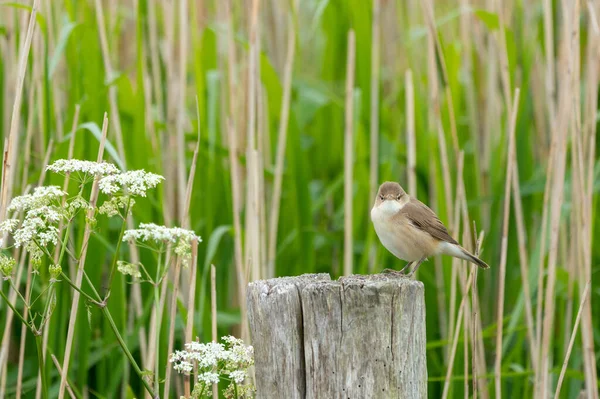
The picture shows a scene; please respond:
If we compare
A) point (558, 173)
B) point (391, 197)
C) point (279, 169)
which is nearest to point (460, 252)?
point (391, 197)

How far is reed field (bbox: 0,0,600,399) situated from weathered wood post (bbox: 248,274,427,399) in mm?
704

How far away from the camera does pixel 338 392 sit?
6.68ft

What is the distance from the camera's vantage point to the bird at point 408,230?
3.13 meters

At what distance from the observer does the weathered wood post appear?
204 centimetres

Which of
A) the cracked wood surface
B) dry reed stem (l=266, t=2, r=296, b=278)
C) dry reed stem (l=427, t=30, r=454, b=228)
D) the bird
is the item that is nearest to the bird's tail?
the bird

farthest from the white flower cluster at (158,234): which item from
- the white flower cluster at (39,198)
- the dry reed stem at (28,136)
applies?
the dry reed stem at (28,136)

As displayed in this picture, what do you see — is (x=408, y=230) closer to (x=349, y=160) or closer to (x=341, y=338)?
(x=349, y=160)

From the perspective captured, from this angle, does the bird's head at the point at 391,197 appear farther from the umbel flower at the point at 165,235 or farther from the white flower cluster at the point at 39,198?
the white flower cluster at the point at 39,198

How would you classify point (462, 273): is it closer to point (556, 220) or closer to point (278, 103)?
point (556, 220)

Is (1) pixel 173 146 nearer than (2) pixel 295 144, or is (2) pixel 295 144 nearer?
(2) pixel 295 144

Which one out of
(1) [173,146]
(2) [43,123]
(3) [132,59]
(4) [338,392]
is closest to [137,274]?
(4) [338,392]

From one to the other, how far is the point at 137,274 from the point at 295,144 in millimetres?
1937

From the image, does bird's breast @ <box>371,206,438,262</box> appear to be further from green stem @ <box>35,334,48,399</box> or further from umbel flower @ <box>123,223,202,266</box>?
green stem @ <box>35,334,48,399</box>

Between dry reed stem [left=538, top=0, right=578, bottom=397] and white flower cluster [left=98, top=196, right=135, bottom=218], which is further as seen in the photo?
dry reed stem [left=538, top=0, right=578, bottom=397]
